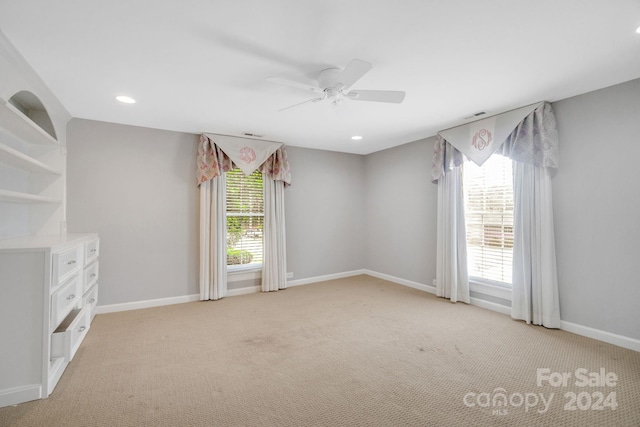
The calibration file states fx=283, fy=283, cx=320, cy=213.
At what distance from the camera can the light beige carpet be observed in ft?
5.61

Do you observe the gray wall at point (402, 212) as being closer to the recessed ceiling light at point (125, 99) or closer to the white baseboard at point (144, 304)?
the white baseboard at point (144, 304)

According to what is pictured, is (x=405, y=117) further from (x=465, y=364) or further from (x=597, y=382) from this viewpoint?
(x=597, y=382)

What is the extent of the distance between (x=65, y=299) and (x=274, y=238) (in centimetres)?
260

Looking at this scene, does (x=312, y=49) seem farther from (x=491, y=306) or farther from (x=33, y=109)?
(x=491, y=306)

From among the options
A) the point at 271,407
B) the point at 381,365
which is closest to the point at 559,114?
the point at 381,365

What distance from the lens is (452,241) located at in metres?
3.85

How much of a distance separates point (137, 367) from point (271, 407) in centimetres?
123

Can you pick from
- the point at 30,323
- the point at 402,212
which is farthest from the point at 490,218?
the point at 30,323

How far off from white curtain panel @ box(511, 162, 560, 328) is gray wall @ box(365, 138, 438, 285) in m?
1.19

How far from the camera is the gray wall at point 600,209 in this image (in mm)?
2496

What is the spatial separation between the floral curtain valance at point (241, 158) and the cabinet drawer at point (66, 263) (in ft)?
5.67

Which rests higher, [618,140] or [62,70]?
[62,70]

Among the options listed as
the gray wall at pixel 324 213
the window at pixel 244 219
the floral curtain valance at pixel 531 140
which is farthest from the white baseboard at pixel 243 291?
the floral curtain valance at pixel 531 140

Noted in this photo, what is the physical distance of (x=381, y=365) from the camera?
7.47 ft
